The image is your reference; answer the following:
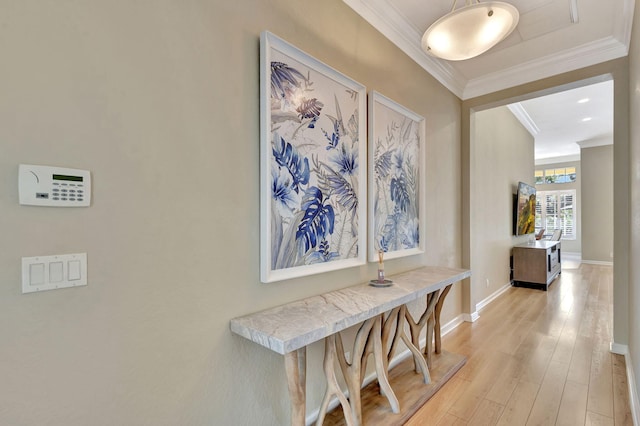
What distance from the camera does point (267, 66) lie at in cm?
152

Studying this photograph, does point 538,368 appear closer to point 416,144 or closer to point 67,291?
point 416,144

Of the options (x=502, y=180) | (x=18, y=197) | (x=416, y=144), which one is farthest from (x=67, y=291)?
(x=502, y=180)

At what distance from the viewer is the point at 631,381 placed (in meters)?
2.23

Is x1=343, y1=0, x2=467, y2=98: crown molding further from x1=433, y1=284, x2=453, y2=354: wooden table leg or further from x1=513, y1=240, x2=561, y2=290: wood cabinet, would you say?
x1=513, y1=240, x2=561, y2=290: wood cabinet

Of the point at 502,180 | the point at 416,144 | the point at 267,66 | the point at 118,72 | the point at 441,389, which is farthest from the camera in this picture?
the point at 502,180

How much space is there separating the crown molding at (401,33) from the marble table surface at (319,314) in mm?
1970

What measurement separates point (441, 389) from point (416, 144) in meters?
2.04

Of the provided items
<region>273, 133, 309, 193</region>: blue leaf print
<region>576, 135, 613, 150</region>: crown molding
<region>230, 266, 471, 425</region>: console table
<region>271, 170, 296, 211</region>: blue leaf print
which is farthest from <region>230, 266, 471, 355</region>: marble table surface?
<region>576, 135, 613, 150</region>: crown molding

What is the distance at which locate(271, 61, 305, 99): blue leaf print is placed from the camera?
1573 mm

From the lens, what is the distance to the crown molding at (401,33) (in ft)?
7.32

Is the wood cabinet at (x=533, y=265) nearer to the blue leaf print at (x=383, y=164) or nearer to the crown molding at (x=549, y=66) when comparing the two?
the crown molding at (x=549, y=66)

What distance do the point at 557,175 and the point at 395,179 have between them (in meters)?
9.74

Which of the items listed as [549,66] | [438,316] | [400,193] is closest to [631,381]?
[438,316]

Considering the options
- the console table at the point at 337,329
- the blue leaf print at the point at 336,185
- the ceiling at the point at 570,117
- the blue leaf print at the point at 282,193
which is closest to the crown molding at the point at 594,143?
the ceiling at the point at 570,117
